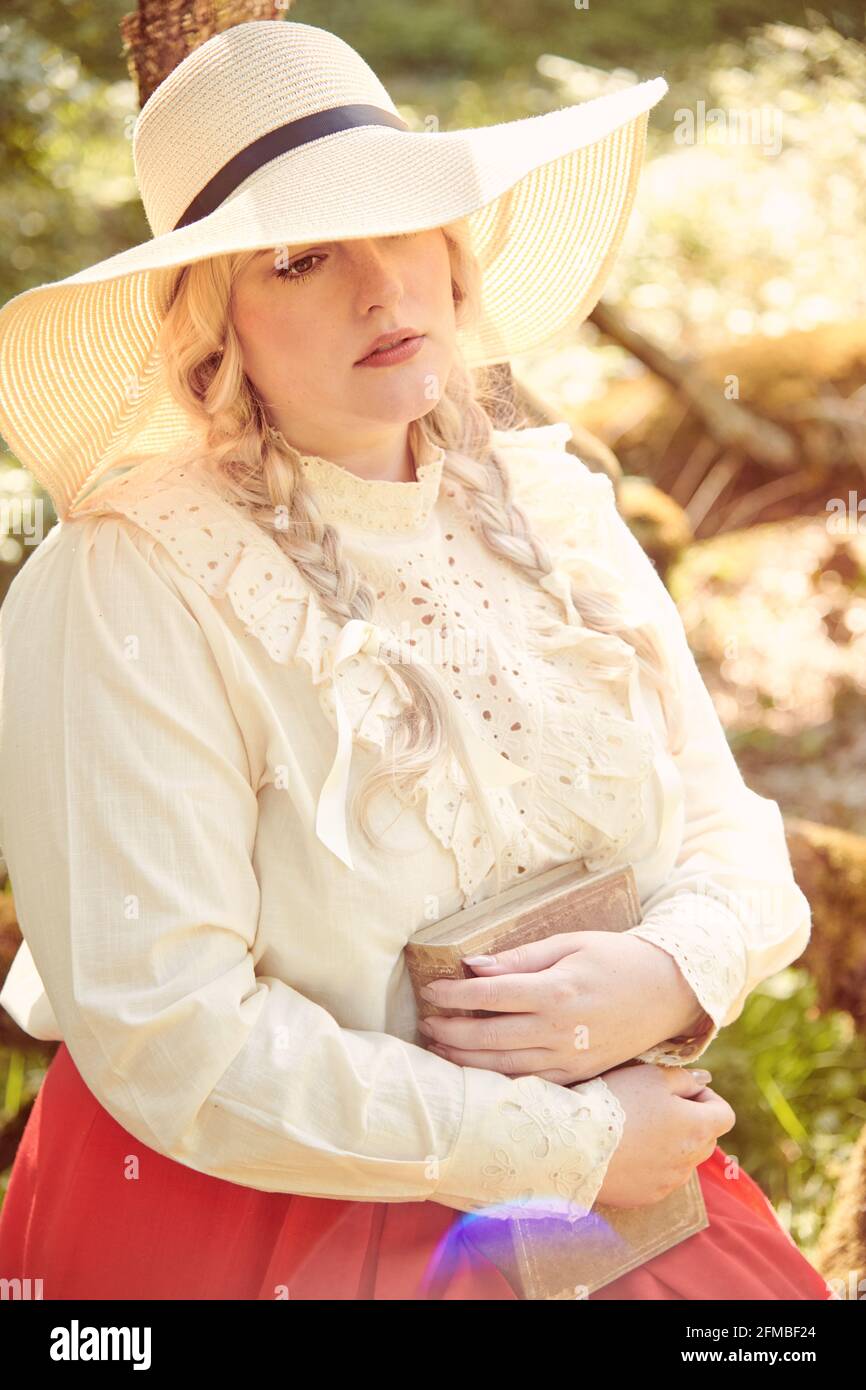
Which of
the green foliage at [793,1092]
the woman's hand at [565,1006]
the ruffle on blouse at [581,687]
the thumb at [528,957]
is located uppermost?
the ruffle on blouse at [581,687]

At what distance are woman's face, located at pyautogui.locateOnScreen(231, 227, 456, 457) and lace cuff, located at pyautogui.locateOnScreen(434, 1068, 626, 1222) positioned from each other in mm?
813

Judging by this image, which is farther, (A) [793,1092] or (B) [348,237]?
(A) [793,1092]

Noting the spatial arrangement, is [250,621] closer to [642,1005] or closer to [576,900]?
[576,900]

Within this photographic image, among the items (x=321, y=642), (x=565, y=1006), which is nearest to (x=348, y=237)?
(x=321, y=642)

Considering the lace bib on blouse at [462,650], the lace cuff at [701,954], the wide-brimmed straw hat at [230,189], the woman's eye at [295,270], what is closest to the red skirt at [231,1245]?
the lace cuff at [701,954]

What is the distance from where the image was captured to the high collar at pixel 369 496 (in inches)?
69.3

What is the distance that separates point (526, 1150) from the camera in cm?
157

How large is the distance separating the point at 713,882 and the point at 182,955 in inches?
A: 30.5

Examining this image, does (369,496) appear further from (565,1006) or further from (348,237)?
(565,1006)

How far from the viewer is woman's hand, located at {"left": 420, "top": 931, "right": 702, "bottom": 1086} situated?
161 centimetres

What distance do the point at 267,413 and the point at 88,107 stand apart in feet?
11.3

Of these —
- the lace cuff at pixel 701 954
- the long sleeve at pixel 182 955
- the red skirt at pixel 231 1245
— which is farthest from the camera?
the lace cuff at pixel 701 954

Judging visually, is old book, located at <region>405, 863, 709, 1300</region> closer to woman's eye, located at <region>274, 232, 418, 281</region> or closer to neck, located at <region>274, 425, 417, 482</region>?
neck, located at <region>274, 425, 417, 482</region>

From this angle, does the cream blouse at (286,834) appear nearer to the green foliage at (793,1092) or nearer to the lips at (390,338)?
the lips at (390,338)
